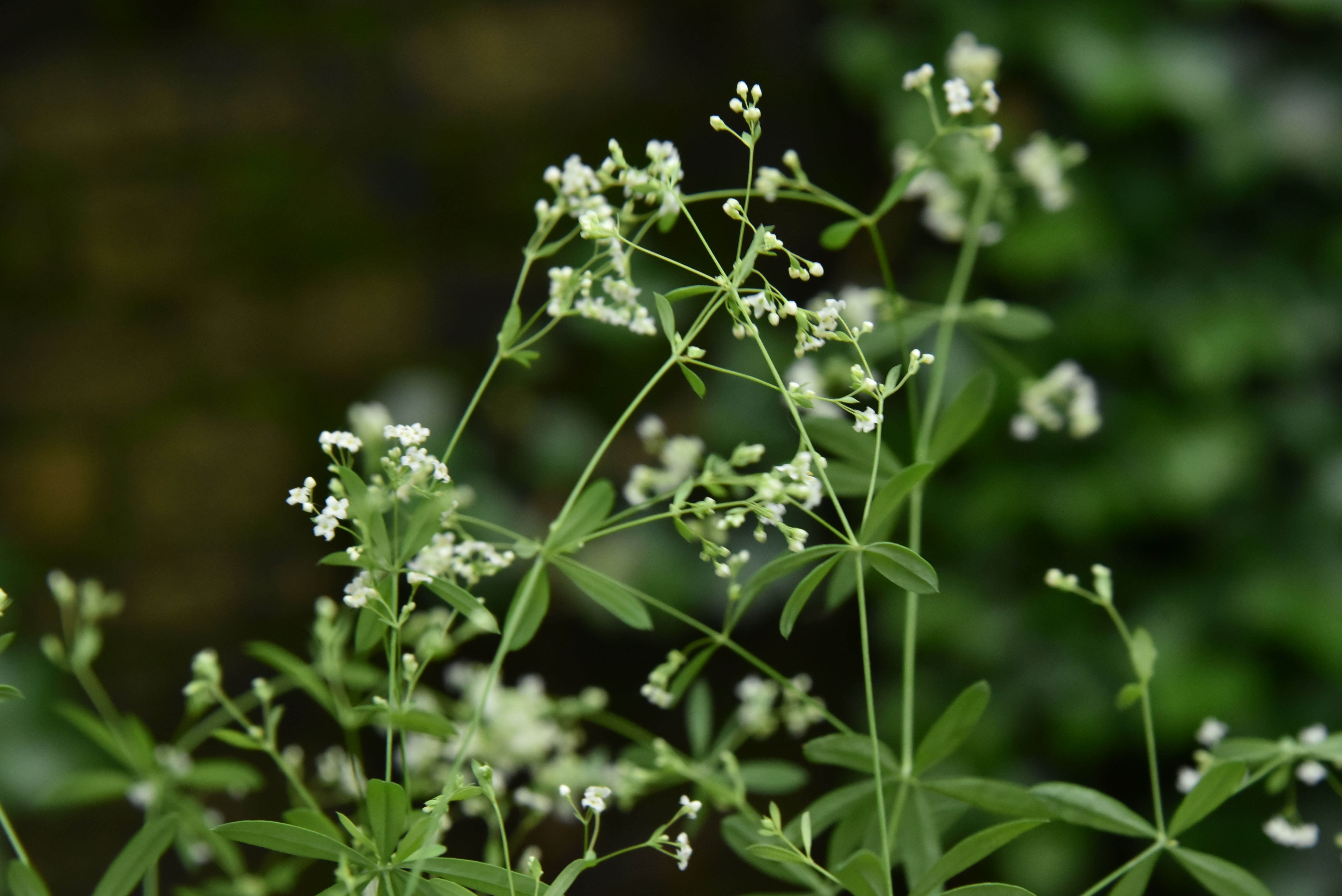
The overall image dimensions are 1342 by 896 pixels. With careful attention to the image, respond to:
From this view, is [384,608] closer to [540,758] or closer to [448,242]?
[540,758]

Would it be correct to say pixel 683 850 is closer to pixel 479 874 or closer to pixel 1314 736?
pixel 479 874

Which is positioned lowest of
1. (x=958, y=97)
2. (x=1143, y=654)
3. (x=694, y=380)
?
(x=1143, y=654)

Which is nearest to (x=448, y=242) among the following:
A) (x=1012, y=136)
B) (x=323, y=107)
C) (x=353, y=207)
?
(x=353, y=207)

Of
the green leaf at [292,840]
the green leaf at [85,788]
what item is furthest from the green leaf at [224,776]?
the green leaf at [292,840]

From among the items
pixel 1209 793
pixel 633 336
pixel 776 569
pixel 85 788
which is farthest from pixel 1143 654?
pixel 633 336

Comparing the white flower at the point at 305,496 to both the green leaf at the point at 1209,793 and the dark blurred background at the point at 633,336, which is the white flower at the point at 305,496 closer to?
the green leaf at the point at 1209,793

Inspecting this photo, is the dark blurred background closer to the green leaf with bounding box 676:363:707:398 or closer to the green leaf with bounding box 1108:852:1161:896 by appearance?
the green leaf with bounding box 1108:852:1161:896

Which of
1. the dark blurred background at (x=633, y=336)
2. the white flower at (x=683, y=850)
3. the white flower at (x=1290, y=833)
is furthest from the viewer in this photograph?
the dark blurred background at (x=633, y=336)
